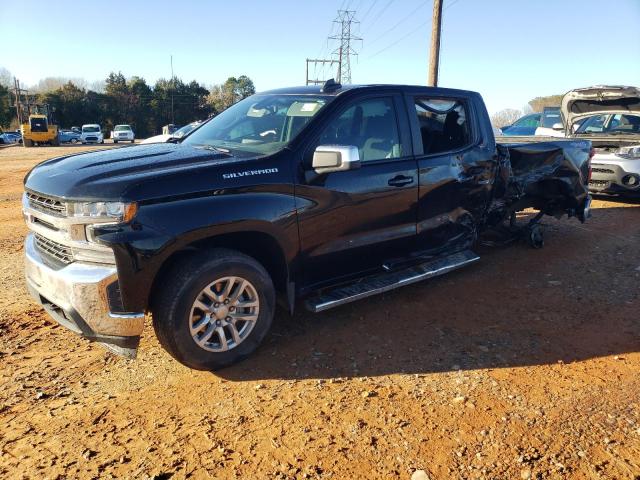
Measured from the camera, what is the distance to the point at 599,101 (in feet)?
32.2

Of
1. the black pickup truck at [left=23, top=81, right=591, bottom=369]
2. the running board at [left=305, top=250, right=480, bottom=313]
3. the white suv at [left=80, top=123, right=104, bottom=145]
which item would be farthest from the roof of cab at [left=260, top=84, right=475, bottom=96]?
the white suv at [left=80, top=123, right=104, bottom=145]

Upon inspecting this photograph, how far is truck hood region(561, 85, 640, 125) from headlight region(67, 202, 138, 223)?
9385 millimetres

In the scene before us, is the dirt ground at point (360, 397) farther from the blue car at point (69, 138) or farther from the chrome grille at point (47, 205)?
the blue car at point (69, 138)

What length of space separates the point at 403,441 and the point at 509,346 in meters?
1.56

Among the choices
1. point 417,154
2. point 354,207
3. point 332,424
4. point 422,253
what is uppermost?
point 417,154

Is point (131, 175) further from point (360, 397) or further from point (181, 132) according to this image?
point (181, 132)

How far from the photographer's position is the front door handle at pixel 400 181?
419cm

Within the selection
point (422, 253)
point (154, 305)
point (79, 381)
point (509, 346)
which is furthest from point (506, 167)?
point (79, 381)

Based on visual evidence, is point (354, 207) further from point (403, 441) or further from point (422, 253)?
point (403, 441)

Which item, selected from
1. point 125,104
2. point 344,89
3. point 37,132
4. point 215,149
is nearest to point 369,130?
point 344,89

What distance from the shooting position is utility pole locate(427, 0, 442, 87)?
1684cm

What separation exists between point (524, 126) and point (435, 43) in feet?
19.1

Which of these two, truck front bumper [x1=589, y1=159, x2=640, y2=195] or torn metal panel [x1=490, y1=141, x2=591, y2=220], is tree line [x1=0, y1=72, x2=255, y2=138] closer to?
truck front bumper [x1=589, y1=159, x2=640, y2=195]

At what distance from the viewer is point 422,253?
15.4ft
